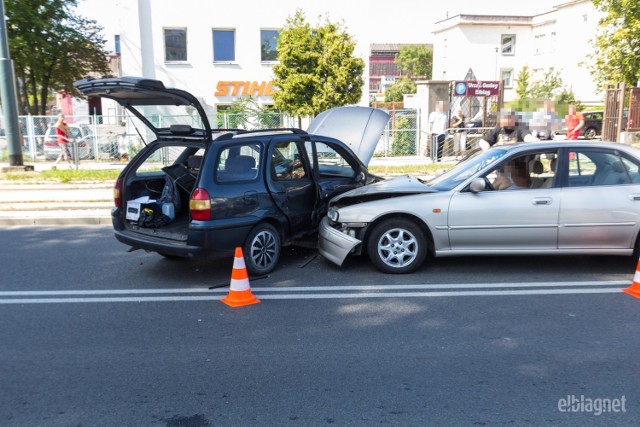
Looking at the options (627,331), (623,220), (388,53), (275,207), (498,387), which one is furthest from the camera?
(388,53)

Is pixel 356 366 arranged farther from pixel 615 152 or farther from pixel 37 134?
pixel 37 134

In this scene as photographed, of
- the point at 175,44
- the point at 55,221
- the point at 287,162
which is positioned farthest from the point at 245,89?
the point at 287,162

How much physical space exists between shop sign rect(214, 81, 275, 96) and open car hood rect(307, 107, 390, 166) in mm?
17208

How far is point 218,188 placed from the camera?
6.29m

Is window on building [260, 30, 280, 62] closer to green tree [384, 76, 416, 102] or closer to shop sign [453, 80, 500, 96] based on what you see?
shop sign [453, 80, 500, 96]

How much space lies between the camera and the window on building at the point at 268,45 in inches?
1029

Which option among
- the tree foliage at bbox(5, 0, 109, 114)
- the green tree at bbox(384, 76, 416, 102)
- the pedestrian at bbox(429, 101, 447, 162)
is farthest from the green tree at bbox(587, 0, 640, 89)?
the green tree at bbox(384, 76, 416, 102)

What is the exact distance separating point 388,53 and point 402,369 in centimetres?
11122

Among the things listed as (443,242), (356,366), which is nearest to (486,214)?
(443,242)

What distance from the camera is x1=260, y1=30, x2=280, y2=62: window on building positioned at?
1029 inches

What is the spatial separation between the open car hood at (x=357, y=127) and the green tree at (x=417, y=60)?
83.1 meters

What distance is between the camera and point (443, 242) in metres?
6.55

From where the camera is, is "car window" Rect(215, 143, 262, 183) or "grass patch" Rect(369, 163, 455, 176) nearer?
"car window" Rect(215, 143, 262, 183)

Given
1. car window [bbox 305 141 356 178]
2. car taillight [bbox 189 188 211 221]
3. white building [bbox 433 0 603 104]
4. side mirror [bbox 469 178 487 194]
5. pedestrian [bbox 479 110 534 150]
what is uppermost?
white building [bbox 433 0 603 104]
